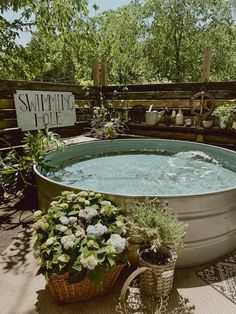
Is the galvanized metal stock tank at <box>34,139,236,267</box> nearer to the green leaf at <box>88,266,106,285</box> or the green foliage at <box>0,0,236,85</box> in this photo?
the green leaf at <box>88,266,106,285</box>

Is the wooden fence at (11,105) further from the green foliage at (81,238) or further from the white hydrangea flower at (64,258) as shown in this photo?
the white hydrangea flower at (64,258)

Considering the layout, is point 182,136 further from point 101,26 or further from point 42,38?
point 101,26

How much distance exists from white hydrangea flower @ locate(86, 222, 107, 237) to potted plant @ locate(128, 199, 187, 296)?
0.74 feet

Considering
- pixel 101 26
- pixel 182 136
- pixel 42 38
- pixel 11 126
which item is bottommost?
pixel 182 136

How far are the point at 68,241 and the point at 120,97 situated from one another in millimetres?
4899

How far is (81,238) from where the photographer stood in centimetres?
181

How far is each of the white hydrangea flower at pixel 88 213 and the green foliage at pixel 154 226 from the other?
0.96 feet

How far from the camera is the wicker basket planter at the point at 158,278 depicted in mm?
1778

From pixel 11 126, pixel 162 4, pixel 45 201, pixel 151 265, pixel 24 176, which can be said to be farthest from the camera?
pixel 162 4

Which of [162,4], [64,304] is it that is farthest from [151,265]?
[162,4]

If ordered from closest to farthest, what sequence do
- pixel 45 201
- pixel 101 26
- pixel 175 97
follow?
pixel 45 201
pixel 175 97
pixel 101 26

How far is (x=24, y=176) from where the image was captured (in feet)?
11.9

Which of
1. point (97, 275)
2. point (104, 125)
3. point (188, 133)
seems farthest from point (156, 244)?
point (104, 125)

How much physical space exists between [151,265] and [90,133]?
414cm
